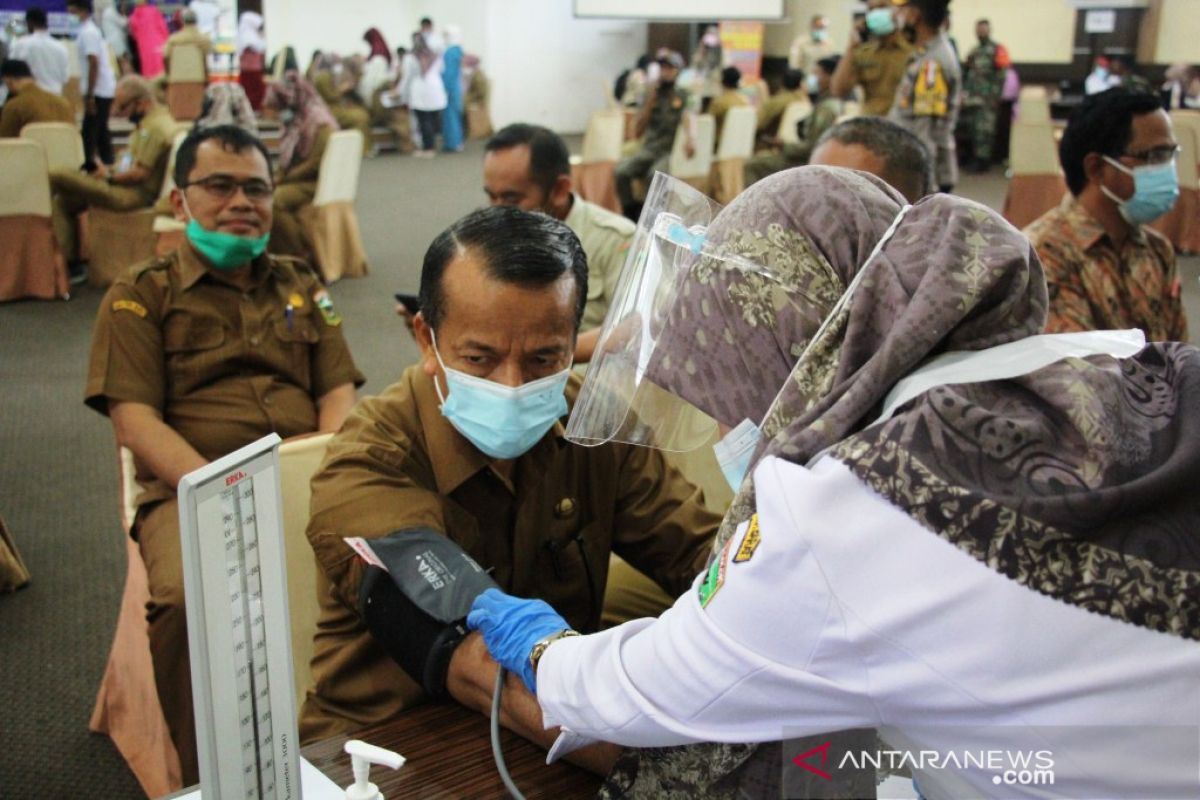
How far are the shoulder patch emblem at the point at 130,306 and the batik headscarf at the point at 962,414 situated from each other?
1668mm

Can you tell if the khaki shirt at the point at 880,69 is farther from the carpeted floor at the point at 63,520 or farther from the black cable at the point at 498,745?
the black cable at the point at 498,745

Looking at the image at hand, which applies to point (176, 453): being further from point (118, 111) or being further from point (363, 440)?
point (118, 111)

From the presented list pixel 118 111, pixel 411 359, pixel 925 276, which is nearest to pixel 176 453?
pixel 925 276

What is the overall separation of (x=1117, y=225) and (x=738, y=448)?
211 centimetres

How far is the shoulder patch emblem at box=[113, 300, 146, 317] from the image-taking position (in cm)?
236

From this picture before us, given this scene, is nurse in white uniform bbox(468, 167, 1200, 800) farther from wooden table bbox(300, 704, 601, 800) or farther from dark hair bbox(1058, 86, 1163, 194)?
dark hair bbox(1058, 86, 1163, 194)

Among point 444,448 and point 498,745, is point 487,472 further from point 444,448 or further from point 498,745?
point 498,745

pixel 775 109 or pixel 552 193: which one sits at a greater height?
pixel 552 193

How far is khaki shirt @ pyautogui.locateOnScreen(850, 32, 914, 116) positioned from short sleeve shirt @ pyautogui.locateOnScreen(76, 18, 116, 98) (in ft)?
23.3

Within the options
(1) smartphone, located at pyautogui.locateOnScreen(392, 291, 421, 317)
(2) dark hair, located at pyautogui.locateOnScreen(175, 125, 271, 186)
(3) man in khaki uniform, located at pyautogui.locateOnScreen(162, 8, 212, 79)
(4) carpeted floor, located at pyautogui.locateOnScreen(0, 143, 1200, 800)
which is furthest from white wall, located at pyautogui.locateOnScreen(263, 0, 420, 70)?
(1) smartphone, located at pyautogui.locateOnScreen(392, 291, 421, 317)

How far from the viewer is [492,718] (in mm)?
1135

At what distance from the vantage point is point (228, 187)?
2623mm

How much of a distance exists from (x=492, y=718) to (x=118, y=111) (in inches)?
239

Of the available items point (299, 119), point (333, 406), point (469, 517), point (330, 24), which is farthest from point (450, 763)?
point (330, 24)
